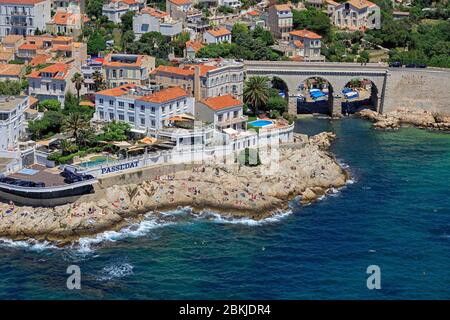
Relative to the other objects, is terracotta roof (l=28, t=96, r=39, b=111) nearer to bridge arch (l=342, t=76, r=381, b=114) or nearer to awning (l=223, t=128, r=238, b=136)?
awning (l=223, t=128, r=238, b=136)

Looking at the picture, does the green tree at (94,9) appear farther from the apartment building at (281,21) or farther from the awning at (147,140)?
the awning at (147,140)

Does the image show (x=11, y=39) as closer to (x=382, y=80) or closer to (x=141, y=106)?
(x=141, y=106)

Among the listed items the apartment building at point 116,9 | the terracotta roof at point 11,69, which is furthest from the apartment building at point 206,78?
the apartment building at point 116,9

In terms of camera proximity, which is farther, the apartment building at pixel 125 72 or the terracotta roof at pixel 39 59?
the terracotta roof at pixel 39 59

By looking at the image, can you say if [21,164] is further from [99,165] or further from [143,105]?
[143,105]

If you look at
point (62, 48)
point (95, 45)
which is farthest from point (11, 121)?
point (95, 45)
